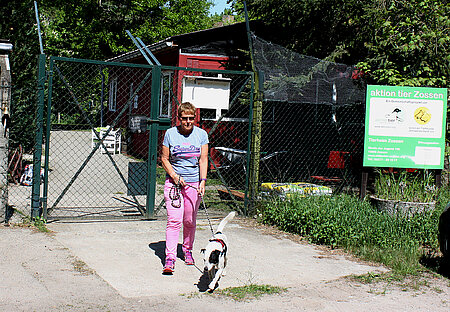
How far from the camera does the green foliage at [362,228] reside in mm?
6500

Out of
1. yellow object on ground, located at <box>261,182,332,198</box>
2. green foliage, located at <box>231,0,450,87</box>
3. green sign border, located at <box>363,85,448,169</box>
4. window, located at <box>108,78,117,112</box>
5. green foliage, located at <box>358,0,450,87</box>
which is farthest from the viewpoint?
window, located at <box>108,78,117,112</box>

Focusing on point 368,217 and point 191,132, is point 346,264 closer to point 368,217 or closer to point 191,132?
point 368,217

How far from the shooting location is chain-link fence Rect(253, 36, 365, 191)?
339 inches

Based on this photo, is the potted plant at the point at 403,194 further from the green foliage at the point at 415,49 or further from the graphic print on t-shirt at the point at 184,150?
the graphic print on t-shirt at the point at 184,150

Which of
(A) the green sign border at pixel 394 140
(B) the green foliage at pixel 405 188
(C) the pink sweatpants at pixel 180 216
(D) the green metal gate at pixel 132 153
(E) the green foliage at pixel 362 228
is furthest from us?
(A) the green sign border at pixel 394 140

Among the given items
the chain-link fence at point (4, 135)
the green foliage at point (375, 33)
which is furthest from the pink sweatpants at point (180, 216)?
the green foliage at point (375, 33)

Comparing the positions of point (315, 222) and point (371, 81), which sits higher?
point (371, 81)

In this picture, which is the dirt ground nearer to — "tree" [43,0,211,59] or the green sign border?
the green sign border

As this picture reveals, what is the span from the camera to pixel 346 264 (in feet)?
20.1

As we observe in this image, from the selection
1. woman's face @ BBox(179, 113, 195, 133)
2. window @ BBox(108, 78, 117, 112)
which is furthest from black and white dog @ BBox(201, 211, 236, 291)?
window @ BBox(108, 78, 117, 112)

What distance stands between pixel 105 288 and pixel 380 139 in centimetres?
482

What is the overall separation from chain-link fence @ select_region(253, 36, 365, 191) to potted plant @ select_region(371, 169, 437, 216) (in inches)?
39.2

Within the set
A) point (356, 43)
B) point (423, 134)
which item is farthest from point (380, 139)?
point (356, 43)

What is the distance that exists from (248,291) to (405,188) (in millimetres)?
3726
